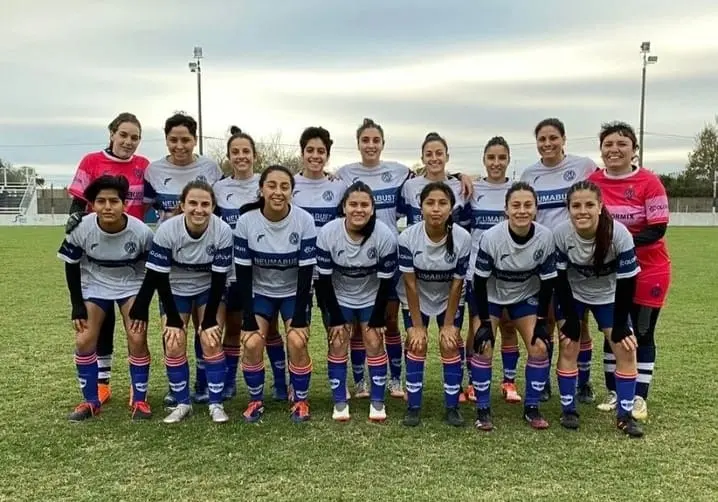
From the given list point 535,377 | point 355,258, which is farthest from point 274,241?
point 535,377

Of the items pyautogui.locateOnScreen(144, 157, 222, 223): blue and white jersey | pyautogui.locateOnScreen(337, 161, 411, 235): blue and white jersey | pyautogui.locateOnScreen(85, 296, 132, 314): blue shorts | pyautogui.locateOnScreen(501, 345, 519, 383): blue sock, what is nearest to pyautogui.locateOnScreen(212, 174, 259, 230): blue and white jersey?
pyautogui.locateOnScreen(144, 157, 222, 223): blue and white jersey

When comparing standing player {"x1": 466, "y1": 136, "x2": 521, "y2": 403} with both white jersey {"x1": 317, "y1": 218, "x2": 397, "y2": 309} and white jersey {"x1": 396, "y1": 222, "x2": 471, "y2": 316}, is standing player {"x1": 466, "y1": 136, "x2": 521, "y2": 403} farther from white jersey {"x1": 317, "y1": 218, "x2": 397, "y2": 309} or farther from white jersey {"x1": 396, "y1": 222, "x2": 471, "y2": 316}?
white jersey {"x1": 317, "y1": 218, "x2": 397, "y2": 309}

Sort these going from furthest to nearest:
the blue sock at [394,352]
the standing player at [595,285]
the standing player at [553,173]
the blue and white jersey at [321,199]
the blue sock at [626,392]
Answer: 1. the blue sock at [394,352]
2. the blue and white jersey at [321,199]
3. the standing player at [553,173]
4. the blue sock at [626,392]
5. the standing player at [595,285]

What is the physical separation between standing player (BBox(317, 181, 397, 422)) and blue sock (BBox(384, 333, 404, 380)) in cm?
62

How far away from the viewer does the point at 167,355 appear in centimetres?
427

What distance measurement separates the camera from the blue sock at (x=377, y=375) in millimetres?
4316

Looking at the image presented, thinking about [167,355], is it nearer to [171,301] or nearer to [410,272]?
[171,301]

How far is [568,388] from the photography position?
420 centimetres

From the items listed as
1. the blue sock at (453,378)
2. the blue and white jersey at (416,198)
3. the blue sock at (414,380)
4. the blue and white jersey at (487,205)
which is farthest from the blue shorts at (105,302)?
the blue and white jersey at (487,205)

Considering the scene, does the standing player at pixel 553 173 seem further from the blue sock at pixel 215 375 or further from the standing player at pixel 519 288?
the blue sock at pixel 215 375

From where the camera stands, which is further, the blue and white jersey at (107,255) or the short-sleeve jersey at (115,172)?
the short-sleeve jersey at (115,172)

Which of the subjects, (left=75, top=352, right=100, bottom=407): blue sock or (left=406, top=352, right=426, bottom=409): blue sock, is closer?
(left=406, top=352, right=426, bottom=409): blue sock

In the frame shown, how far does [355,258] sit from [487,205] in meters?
1.21

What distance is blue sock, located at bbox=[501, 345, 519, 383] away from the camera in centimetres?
476
